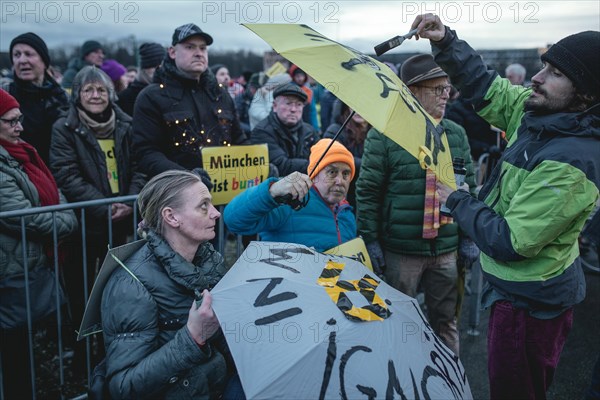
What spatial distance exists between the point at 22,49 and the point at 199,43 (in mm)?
1651

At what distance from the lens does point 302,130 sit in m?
5.22

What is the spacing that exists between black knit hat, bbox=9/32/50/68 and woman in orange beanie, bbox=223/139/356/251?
2898mm

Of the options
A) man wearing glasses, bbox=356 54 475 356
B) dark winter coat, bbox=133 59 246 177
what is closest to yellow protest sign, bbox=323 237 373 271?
man wearing glasses, bbox=356 54 475 356

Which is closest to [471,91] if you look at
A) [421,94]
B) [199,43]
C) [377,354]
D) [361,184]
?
[421,94]

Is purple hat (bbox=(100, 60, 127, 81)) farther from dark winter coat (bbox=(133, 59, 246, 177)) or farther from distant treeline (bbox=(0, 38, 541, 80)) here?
distant treeline (bbox=(0, 38, 541, 80))

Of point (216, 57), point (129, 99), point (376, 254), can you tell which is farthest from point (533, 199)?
point (216, 57)

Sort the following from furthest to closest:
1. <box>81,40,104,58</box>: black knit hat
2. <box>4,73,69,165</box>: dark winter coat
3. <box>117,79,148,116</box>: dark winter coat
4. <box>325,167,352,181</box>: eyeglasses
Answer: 1. <box>81,40,104,58</box>: black knit hat
2. <box>117,79,148,116</box>: dark winter coat
3. <box>4,73,69,165</box>: dark winter coat
4. <box>325,167,352,181</box>: eyeglasses

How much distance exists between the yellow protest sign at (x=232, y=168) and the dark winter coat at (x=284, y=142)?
0.77 metres

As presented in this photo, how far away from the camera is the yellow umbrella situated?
5.87ft

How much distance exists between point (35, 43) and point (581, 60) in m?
4.29

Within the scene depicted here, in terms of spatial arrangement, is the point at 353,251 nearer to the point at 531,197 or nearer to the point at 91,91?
the point at 531,197

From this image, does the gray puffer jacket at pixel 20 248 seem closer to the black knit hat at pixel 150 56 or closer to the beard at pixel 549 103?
the beard at pixel 549 103

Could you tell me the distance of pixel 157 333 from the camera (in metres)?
2.10

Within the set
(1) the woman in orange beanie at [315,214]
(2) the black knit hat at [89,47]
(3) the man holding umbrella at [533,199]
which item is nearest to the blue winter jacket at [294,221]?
(1) the woman in orange beanie at [315,214]
